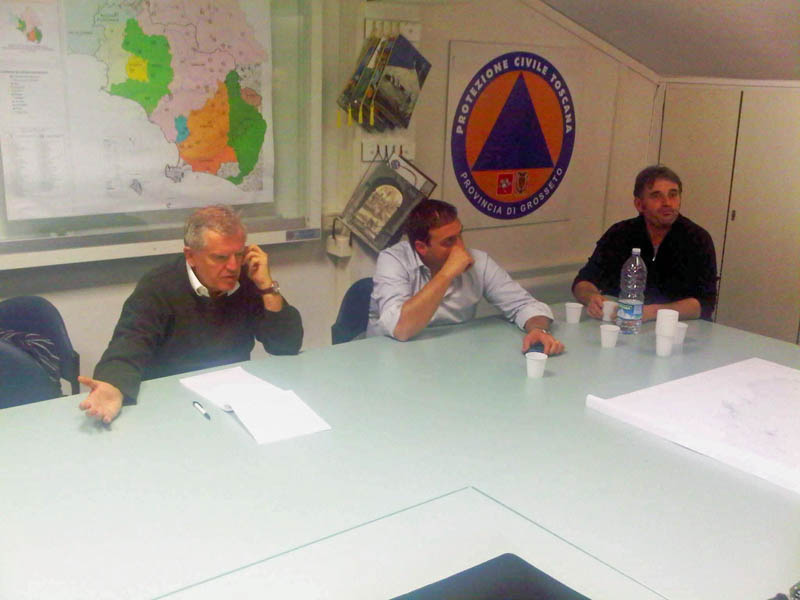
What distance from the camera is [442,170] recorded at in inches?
148

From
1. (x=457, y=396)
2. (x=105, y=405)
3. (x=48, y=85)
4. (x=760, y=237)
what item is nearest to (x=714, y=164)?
(x=760, y=237)

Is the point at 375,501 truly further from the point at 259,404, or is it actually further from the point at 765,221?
the point at 765,221

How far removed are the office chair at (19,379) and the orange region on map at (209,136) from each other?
3.84 ft

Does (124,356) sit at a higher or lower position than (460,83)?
lower

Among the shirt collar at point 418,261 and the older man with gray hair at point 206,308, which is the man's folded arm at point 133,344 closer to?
the older man with gray hair at point 206,308

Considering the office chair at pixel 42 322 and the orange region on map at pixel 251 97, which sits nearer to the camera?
the office chair at pixel 42 322

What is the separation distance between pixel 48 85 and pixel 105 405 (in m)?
1.43

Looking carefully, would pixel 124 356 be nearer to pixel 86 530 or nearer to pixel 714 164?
pixel 86 530

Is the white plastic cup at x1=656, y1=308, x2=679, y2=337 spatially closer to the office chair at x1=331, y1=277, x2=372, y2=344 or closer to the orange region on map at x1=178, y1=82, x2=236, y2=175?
the office chair at x1=331, y1=277, x2=372, y2=344

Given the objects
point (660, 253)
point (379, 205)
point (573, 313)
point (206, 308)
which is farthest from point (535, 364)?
point (379, 205)

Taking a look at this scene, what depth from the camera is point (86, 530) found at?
4.35ft

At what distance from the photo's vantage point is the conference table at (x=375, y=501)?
123 centimetres

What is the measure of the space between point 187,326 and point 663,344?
1.42 metres

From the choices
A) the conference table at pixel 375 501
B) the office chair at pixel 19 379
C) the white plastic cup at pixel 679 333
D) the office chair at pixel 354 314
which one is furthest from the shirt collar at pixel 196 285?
the white plastic cup at pixel 679 333
